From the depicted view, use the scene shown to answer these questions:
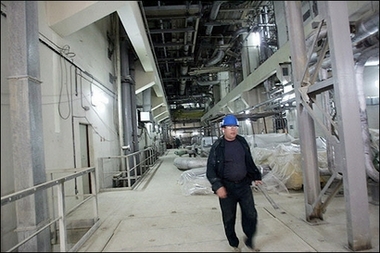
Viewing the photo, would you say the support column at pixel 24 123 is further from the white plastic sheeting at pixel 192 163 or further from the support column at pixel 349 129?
the white plastic sheeting at pixel 192 163

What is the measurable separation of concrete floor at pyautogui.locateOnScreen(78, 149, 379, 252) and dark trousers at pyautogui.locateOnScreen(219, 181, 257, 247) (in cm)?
18

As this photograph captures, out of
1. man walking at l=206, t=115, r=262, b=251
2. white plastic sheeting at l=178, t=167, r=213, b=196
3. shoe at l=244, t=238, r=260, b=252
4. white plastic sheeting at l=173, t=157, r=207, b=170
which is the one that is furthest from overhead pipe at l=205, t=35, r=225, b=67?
shoe at l=244, t=238, r=260, b=252

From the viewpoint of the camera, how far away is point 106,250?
91.4 inches

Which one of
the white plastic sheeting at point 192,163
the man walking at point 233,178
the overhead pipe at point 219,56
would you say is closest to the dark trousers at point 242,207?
the man walking at point 233,178

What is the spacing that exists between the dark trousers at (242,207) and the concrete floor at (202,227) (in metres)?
0.18

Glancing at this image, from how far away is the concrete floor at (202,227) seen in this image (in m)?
2.25

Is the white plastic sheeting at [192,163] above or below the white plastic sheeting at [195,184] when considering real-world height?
above

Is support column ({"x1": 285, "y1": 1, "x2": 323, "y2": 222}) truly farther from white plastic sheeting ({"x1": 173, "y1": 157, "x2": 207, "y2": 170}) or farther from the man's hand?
white plastic sheeting ({"x1": 173, "y1": 157, "x2": 207, "y2": 170})

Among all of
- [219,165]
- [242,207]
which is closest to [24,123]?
[219,165]

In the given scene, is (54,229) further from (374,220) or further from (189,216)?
(374,220)

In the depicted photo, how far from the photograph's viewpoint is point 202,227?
2.81 metres

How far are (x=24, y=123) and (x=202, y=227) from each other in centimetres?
227

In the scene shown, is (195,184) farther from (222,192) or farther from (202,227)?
(222,192)

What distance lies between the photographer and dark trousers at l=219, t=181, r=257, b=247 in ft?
7.07
